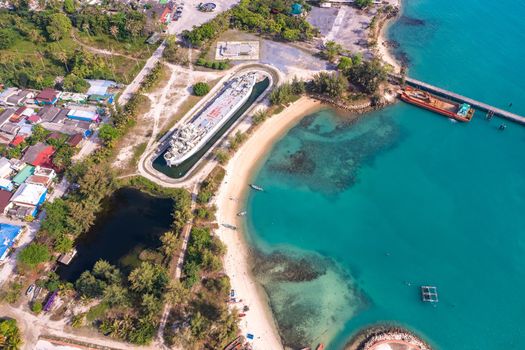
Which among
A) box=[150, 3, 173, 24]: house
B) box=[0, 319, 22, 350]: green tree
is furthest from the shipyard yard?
box=[150, 3, 173, 24]: house

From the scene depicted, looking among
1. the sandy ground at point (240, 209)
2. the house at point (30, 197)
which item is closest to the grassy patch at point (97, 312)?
the sandy ground at point (240, 209)

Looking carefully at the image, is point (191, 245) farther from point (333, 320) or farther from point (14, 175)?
point (14, 175)

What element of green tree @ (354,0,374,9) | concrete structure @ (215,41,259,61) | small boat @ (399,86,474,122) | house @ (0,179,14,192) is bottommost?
house @ (0,179,14,192)

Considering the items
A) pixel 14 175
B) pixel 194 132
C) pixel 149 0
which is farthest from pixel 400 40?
pixel 14 175

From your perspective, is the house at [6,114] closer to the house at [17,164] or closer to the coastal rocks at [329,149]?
the house at [17,164]

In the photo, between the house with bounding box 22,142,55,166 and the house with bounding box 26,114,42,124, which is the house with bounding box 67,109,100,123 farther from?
the house with bounding box 22,142,55,166

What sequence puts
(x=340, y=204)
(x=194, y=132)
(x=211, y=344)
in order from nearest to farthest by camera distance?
1. (x=211, y=344)
2. (x=340, y=204)
3. (x=194, y=132)
